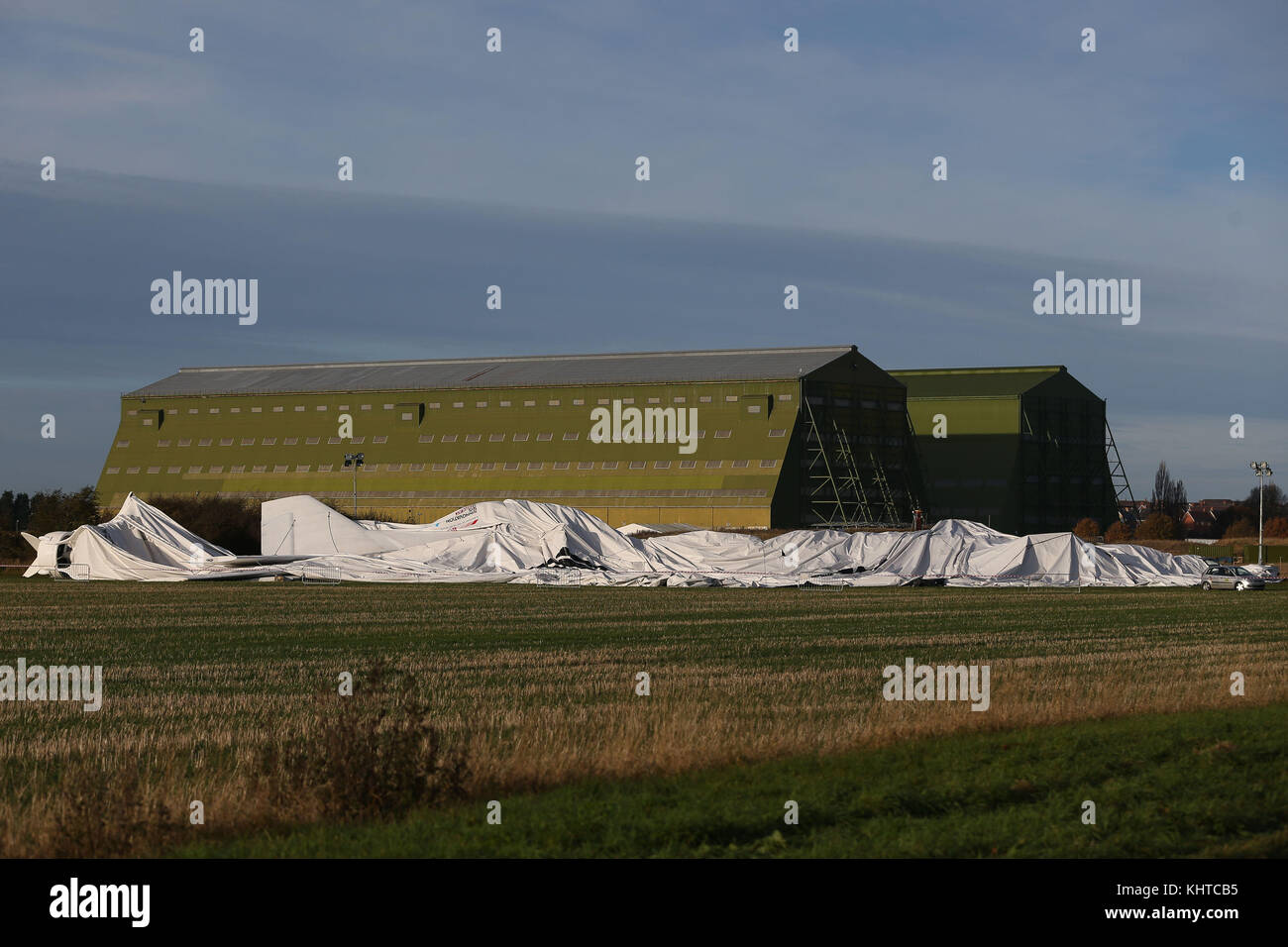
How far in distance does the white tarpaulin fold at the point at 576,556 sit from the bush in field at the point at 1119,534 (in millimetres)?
34425

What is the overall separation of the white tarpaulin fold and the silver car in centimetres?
143

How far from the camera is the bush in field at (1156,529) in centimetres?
10538

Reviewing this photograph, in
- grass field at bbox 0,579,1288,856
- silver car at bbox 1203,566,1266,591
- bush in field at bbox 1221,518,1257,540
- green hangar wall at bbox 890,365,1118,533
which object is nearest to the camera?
grass field at bbox 0,579,1288,856

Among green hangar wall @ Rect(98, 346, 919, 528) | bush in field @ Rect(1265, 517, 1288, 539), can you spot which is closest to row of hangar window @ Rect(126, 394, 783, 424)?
green hangar wall @ Rect(98, 346, 919, 528)

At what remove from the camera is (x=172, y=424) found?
107500 millimetres

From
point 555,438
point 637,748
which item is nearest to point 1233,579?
point 555,438

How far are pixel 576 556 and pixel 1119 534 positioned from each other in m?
51.2

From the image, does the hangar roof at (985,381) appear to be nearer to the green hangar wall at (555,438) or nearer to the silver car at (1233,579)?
the green hangar wall at (555,438)

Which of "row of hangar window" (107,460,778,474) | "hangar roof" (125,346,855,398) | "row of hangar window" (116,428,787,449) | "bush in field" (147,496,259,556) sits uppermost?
"hangar roof" (125,346,855,398)

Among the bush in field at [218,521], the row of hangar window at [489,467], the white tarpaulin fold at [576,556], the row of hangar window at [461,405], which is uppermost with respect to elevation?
the row of hangar window at [461,405]

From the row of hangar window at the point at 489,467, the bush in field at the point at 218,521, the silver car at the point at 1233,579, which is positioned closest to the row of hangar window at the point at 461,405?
the row of hangar window at the point at 489,467

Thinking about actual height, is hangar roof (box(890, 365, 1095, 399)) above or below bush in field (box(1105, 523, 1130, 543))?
above

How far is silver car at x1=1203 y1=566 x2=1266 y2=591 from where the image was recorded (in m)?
60.8

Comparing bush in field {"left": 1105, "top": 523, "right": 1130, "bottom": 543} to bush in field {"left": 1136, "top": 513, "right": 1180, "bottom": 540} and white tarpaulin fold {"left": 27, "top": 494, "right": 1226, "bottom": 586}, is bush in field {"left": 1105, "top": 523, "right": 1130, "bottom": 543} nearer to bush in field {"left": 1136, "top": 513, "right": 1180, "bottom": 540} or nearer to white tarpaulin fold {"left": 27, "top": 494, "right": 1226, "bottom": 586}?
bush in field {"left": 1136, "top": 513, "right": 1180, "bottom": 540}
